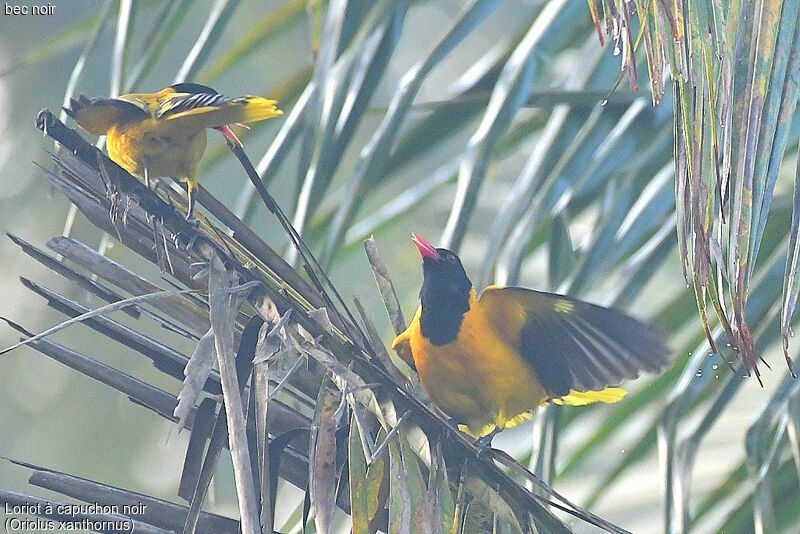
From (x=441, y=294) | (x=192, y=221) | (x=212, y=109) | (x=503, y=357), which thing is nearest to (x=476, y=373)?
(x=503, y=357)

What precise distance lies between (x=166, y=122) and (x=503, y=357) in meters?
0.53

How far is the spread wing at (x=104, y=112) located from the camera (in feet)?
3.47

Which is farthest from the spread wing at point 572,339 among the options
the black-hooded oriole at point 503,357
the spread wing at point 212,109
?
the spread wing at point 212,109

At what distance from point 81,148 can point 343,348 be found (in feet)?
0.79

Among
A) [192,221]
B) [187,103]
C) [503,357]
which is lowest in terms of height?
[192,221]

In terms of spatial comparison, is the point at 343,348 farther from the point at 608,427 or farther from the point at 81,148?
the point at 608,427

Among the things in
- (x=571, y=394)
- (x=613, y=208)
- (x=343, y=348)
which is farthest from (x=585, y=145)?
(x=343, y=348)

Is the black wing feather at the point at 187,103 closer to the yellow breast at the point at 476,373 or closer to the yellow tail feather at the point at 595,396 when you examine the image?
the yellow breast at the point at 476,373

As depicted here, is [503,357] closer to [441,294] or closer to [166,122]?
[441,294]

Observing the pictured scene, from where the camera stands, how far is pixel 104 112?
3.72 ft

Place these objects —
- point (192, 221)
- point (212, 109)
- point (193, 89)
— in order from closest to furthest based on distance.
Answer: point (192, 221) → point (212, 109) → point (193, 89)

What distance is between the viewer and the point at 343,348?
2.44 ft

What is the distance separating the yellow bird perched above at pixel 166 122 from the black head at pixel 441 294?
0.32 m

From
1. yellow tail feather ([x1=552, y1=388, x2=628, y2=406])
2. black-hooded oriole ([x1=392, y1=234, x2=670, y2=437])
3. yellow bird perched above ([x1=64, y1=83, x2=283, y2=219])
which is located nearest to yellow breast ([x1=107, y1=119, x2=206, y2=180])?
yellow bird perched above ([x1=64, y1=83, x2=283, y2=219])
